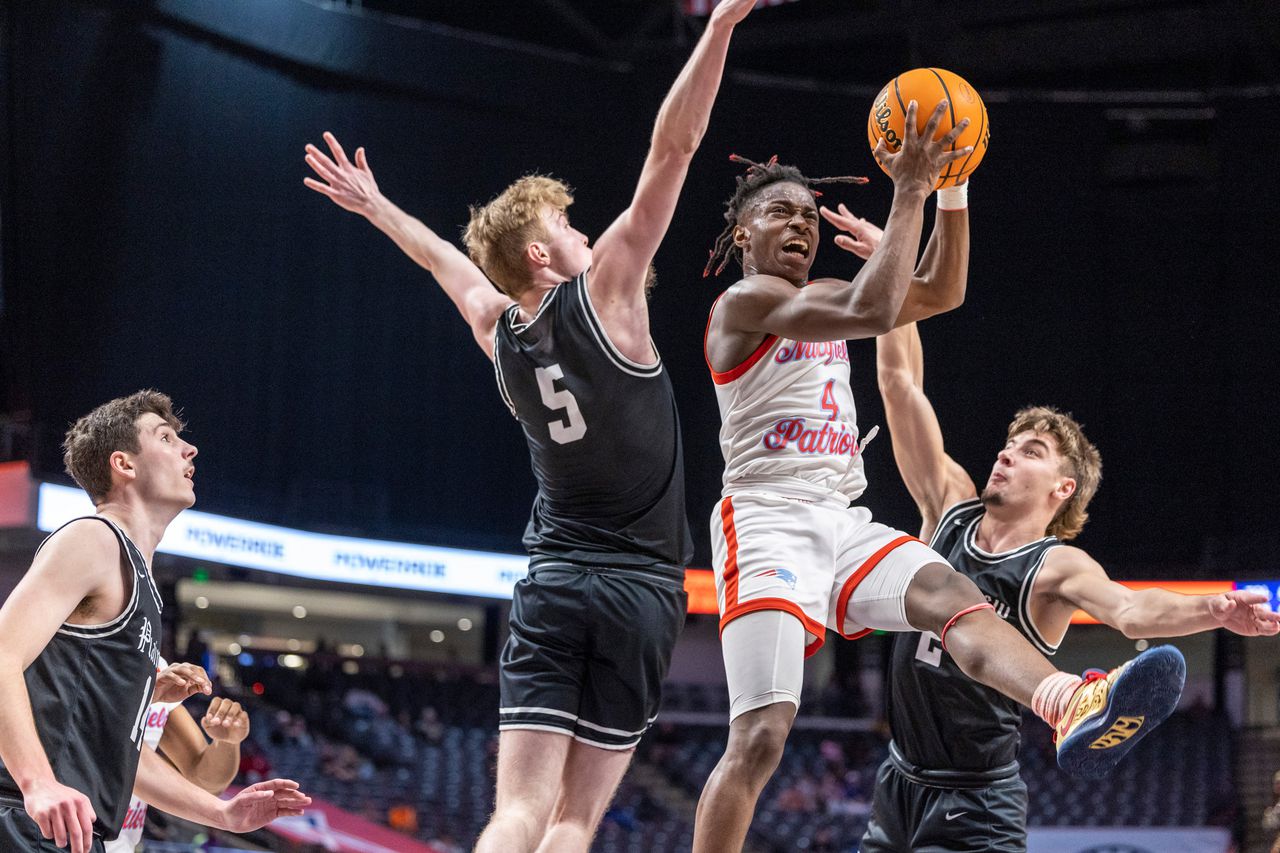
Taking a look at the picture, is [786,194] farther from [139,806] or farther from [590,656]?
[139,806]

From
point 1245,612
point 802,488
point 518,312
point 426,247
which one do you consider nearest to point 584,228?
point 426,247

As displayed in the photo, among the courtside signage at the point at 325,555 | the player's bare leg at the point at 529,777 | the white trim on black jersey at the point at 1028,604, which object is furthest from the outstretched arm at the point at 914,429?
the courtside signage at the point at 325,555

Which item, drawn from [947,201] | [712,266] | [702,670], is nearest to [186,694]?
[712,266]

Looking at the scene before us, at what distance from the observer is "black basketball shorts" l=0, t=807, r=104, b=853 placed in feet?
11.8

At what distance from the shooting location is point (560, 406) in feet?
13.8

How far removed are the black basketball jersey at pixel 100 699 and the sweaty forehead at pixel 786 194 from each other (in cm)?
245

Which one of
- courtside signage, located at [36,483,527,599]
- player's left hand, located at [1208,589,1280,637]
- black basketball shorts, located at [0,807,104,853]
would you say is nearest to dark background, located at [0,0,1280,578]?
courtside signage, located at [36,483,527,599]

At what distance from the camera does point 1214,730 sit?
20.2 m

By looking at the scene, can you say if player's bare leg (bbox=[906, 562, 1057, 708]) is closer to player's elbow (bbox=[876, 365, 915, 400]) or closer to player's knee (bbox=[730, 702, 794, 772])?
player's knee (bbox=[730, 702, 794, 772])

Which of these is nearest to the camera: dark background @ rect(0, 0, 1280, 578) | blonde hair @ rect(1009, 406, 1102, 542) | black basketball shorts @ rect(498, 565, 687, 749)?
black basketball shorts @ rect(498, 565, 687, 749)

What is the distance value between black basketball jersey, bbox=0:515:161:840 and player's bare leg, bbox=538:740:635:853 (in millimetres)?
1253

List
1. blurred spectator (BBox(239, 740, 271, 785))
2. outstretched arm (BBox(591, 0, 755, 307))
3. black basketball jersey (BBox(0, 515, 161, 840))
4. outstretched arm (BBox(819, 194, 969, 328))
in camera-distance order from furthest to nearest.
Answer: blurred spectator (BBox(239, 740, 271, 785))
outstretched arm (BBox(819, 194, 969, 328))
outstretched arm (BBox(591, 0, 755, 307))
black basketball jersey (BBox(0, 515, 161, 840))

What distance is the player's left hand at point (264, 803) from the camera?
438 cm

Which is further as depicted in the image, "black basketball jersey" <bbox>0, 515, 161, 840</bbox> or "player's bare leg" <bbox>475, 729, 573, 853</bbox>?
"player's bare leg" <bbox>475, 729, 573, 853</bbox>
